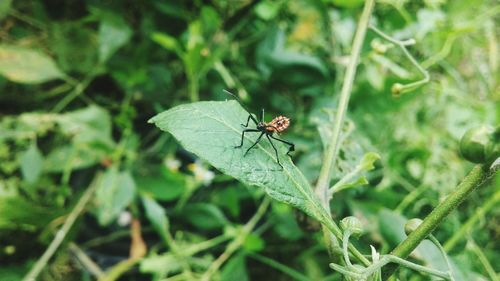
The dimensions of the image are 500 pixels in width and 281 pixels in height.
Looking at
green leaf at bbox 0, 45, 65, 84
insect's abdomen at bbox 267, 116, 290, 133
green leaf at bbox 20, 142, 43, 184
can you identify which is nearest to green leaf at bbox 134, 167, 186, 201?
green leaf at bbox 20, 142, 43, 184

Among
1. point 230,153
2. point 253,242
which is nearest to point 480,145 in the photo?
point 230,153

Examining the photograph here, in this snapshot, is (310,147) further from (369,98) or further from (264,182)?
(264,182)

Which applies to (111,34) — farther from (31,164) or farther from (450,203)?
(450,203)

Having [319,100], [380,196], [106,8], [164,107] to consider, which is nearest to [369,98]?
[319,100]

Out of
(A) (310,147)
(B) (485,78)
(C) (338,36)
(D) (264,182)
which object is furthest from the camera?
(B) (485,78)

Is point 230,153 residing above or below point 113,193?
above

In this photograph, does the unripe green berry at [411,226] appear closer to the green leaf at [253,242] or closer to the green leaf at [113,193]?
the green leaf at [253,242]

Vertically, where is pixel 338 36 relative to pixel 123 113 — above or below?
above
